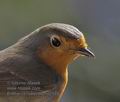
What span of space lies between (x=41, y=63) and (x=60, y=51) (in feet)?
0.76

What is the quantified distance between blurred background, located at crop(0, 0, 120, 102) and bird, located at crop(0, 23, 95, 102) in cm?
222

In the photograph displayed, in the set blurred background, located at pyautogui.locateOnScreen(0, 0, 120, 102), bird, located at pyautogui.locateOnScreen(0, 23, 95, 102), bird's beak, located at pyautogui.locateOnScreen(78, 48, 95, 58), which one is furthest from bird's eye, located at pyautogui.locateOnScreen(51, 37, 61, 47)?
blurred background, located at pyautogui.locateOnScreen(0, 0, 120, 102)

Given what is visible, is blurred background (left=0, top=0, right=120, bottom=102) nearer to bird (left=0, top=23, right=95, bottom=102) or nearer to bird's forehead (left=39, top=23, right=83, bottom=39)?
bird (left=0, top=23, right=95, bottom=102)

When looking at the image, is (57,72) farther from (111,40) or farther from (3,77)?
(111,40)

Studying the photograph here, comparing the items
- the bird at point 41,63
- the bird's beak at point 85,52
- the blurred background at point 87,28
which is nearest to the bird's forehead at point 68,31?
the bird at point 41,63

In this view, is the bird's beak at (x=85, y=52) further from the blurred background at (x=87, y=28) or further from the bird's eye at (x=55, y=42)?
the blurred background at (x=87, y=28)

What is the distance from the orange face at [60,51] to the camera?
6.35 m

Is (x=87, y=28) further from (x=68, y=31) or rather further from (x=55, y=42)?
(x=68, y=31)

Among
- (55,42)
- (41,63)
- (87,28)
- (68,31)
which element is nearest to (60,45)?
(55,42)

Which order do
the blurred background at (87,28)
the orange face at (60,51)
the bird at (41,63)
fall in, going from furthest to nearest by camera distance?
the blurred background at (87,28)
the orange face at (60,51)
the bird at (41,63)

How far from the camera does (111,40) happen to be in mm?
9820

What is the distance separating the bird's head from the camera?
6.29 metres

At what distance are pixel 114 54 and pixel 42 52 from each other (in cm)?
344

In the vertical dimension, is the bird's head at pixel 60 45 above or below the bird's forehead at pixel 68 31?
below
